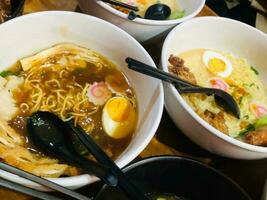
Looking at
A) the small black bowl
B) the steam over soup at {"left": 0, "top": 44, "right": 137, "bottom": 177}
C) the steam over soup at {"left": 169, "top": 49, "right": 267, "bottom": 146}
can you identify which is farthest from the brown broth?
the steam over soup at {"left": 169, "top": 49, "right": 267, "bottom": 146}

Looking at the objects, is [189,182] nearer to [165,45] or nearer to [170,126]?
[170,126]

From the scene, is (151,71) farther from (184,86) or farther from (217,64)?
(217,64)

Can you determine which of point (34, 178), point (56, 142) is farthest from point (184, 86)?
point (34, 178)

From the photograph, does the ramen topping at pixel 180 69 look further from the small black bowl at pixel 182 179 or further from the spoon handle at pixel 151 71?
the small black bowl at pixel 182 179

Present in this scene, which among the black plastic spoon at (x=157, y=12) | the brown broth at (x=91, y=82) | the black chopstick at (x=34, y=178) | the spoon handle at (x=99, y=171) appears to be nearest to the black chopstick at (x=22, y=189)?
the black chopstick at (x=34, y=178)

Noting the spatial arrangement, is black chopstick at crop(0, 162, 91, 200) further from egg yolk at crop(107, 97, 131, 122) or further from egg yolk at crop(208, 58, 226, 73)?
egg yolk at crop(208, 58, 226, 73)

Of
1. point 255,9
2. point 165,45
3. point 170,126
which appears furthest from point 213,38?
point 255,9
